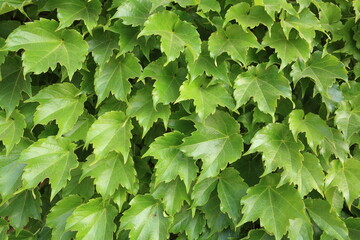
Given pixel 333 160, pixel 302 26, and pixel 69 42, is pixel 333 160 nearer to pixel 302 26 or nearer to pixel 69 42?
pixel 302 26

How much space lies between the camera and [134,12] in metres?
1.42

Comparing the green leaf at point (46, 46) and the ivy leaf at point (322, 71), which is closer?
the green leaf at point (46, 46)

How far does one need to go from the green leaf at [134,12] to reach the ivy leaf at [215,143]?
1.59ft

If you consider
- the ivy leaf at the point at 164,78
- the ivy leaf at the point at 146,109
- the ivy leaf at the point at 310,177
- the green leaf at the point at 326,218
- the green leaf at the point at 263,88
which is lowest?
the green leaf at the point at 326,218

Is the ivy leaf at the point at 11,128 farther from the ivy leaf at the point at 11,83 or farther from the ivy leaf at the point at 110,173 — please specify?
the ivy leaf at the point at 110,173

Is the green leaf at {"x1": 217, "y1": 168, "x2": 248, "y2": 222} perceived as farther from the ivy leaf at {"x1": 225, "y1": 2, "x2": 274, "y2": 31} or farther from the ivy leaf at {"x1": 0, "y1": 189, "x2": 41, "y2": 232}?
the ivy leaf at {"x1": 0, "y1": 189, "x2": 41, "y2": 232}

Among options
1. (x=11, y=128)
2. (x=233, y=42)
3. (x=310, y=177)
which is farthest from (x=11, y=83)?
(x=310, y=177)

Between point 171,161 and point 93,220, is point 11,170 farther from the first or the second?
point 171,161

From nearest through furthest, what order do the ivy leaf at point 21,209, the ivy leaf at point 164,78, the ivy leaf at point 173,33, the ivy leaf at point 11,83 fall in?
1. the ivy leaf at point 173,33
2. the ivy leaf at point 164,78
3. the ivy leaf at point 11,83
4. the ivy leaf at point 21,209

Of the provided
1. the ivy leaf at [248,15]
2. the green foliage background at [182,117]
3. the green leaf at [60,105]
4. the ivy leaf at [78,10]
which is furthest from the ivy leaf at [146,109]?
the ivy leaf at [248,15]

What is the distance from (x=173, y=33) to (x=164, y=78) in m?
0.19

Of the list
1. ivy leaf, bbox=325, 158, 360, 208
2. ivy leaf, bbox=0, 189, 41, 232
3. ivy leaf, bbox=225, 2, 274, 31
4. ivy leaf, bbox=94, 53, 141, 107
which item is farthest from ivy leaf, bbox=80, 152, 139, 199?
ivy leaf, bbox=325, 158, 360, 208

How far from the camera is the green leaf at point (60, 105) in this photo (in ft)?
4.88

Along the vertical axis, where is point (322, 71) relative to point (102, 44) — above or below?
below
